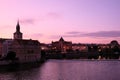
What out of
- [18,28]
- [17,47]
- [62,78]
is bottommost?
[62,78]

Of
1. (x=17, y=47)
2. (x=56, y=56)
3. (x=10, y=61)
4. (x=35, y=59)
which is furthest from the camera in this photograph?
(x=56, y=56)

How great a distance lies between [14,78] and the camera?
168 feet

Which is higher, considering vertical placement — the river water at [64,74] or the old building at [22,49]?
the old building at [22,49]

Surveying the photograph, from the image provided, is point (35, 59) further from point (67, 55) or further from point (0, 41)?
point (67, 55)

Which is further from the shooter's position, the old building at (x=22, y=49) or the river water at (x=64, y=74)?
the old building at (x=22, y=49)

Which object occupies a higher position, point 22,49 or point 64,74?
point 22,49

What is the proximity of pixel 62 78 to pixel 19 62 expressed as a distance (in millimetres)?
35634

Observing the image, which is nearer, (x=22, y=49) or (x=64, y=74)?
(x=64, y=74)

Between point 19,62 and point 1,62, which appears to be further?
point 19,62

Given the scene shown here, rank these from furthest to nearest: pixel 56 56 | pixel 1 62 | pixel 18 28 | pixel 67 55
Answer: pixel 67 55
pixel 56 56
pixel 18 28
pixel 1 62

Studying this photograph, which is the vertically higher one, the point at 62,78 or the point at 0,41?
the point at 0,41

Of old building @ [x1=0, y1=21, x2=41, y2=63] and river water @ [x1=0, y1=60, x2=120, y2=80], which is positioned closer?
river water @ [x1=0, y1=60, x2=120, y2=80]

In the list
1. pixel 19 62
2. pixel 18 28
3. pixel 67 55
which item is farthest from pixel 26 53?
pixel 67 55

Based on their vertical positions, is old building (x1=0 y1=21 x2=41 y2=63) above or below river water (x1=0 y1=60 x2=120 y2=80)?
above
